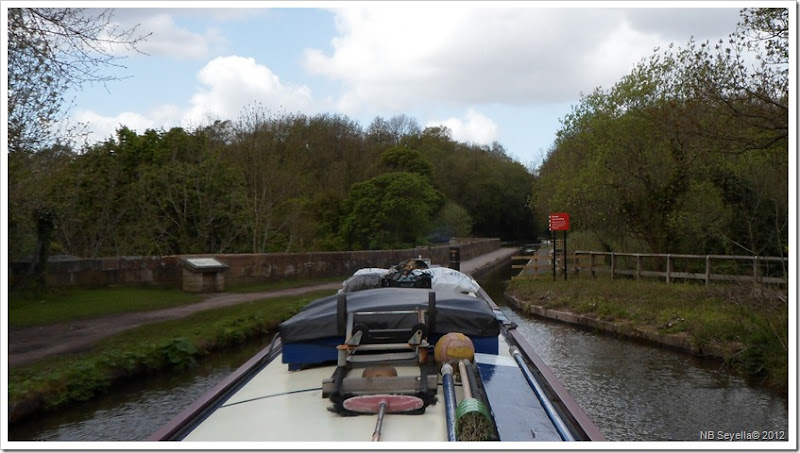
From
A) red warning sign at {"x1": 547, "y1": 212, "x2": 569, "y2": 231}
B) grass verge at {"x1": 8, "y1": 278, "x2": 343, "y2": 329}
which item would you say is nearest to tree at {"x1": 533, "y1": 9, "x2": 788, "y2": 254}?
red warning sign at {"x1": 547, "y1": 212, "x2": 569, "y2": 231}

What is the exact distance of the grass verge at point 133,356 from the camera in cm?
802

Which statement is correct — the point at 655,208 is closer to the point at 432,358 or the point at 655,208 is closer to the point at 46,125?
the point at 46,125

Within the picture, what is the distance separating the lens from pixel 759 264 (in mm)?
17766

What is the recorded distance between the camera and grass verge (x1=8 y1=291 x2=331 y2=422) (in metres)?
8.02

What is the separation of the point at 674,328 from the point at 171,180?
14.6 m

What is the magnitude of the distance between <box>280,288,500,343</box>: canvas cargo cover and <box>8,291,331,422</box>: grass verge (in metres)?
3.68

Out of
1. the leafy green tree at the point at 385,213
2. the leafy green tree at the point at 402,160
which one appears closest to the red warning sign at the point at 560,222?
the leafy green tree at the point at 385,213

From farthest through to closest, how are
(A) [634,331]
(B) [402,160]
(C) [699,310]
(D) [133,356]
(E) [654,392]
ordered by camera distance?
(B) [402,160] < (C) [699,310] < (A) [634,331] < (D) [133,356] < (E) [654,392]

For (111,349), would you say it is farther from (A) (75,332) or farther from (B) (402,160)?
(B) (402,160)

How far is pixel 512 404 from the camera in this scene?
4617mm

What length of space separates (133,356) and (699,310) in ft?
33.0

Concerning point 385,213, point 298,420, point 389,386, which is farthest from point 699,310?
point 385,213

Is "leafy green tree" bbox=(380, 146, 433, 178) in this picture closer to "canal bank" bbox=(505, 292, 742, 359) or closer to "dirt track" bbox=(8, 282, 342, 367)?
"canal bank" bbox=(505, 292, 742, 359)

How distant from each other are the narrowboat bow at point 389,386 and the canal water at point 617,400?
93.5 inches
